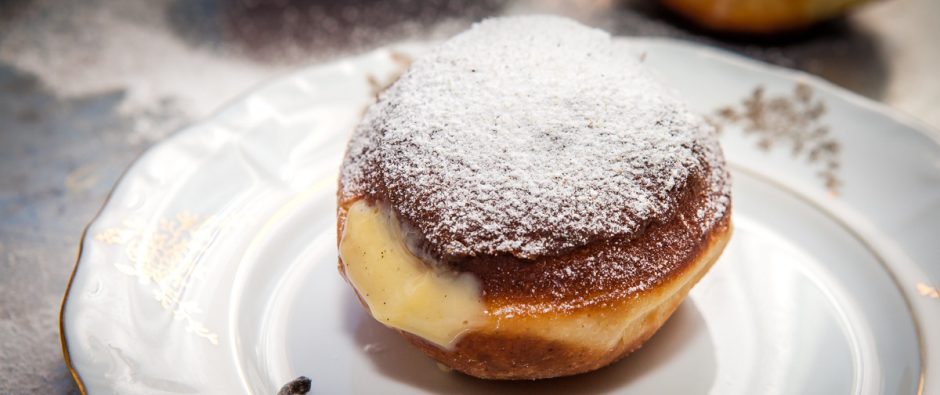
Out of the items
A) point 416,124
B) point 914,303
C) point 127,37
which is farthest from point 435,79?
point 127,37

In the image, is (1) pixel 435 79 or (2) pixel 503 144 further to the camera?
(1) pixel 435 79

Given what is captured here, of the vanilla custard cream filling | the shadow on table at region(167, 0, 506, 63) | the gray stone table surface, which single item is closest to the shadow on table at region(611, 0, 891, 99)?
the gray stone table surface

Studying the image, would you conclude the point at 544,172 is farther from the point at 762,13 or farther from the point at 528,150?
the point at 762,13

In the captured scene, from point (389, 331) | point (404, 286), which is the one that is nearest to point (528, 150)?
point (404, 286)

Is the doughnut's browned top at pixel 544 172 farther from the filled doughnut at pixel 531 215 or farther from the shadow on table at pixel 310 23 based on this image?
the shadow on table at pixel 310 23

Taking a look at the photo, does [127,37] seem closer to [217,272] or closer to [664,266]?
[217,272]

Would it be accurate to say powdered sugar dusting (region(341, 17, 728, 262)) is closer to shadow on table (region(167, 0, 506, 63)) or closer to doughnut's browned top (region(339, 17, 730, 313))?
doughnut's browned top (region(339, 17, 730, 313))
